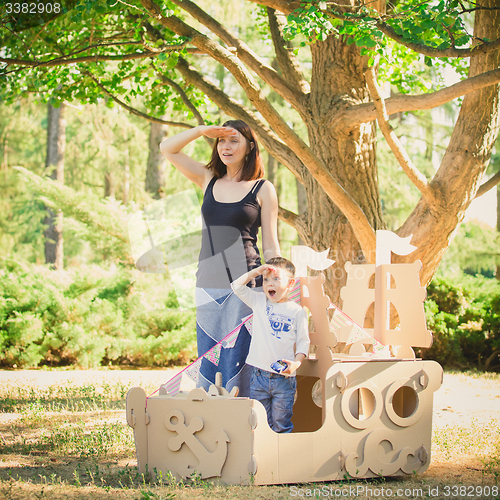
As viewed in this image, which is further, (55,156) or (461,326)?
(55,156)

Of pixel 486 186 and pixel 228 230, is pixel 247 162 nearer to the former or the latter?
pixel 228 230

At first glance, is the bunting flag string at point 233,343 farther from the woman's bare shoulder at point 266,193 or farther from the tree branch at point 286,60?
the tree branch at point 286,60

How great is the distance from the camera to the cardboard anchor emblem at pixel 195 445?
2561 millimetres

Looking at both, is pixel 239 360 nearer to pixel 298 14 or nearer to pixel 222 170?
pixel 222 170

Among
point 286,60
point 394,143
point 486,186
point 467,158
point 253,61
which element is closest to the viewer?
point 394,143

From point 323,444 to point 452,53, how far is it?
276cm

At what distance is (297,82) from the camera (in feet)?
19.2

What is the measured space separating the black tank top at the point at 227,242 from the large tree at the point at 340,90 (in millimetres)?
1714

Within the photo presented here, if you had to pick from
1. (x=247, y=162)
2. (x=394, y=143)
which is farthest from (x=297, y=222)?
(x=247, y=162)

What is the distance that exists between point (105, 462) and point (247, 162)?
1.98 m

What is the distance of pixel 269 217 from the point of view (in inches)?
111

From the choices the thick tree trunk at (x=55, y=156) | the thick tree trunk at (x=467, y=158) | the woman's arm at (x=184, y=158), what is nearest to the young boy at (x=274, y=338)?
the woman's arm at (x=184, y=158)

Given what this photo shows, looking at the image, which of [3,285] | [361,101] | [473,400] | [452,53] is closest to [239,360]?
[452,53]

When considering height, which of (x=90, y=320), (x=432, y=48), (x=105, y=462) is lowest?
(x=105, y=462)
